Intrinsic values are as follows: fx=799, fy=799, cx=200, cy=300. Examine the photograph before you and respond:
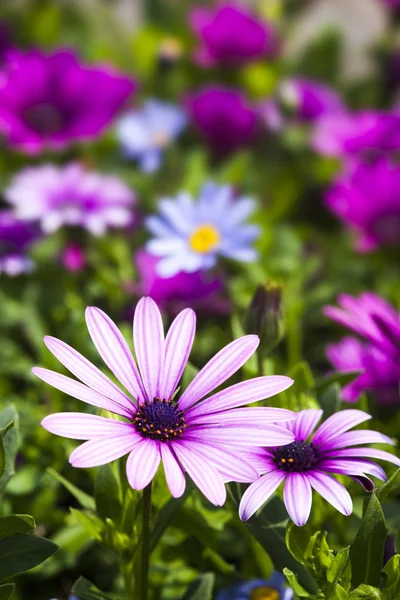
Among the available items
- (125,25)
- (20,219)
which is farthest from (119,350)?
(125,25)

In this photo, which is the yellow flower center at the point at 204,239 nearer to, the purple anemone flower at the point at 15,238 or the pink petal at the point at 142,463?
the purple anemone flower at the point at 15,238

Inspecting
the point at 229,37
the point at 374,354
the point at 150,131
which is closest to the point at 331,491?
the point at 374,354

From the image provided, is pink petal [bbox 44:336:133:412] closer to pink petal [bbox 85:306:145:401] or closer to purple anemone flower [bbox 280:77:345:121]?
pink petal [bbox 85:306:145:401]

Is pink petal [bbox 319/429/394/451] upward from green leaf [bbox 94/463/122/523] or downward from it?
upward

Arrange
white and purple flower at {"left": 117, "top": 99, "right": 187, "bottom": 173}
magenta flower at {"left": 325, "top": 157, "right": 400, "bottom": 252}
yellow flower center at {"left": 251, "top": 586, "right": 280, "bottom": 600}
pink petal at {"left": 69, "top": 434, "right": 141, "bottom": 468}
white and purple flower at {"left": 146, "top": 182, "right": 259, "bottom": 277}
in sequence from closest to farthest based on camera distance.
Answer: pink petal at {"left": 69, "top": 434, "right": 141, "bottom": 468}
yellow flower center at {"left": 251, "top": 586, "right": 280, "bottom": 600}
white and purple flower at {"left": 146, "top": 182, "right": 259, "bottom": 277}
magenta flower at {"left": 325, "top": 157, "right": 400, "bottom": 252}
white and purple flower at {"left": 117, "top": 99, "right": 187, "bottom": 173}

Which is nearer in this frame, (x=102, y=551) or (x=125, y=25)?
(x=102, y=551)

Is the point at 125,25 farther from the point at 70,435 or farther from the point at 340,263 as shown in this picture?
the point at 70,435

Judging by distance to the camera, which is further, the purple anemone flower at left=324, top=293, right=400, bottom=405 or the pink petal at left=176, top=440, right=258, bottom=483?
the purple anemone flower at left=324, top=293, right=400, bottom=405

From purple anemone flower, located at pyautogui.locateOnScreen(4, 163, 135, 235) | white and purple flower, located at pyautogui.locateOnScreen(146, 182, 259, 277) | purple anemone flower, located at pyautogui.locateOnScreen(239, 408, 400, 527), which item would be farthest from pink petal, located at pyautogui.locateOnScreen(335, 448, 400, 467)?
purple anemone flower, located at pyautogui.locateOnScreen(4, 163, 135, 235)
